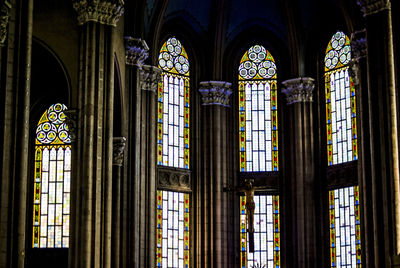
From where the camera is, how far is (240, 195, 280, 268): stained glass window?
34.1 metres

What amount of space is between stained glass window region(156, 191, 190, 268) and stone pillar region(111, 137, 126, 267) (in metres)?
4.18

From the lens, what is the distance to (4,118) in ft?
55.6

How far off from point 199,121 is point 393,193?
12388mm

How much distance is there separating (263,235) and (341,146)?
15.8 ft

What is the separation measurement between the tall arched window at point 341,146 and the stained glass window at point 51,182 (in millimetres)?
10768

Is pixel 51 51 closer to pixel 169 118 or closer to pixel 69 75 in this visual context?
pixel 69 75

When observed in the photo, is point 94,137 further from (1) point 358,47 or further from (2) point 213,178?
(1) point 358,47

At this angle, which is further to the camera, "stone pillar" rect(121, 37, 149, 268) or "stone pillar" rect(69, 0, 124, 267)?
"stone pillar" rect(121, 37, 149, 268)

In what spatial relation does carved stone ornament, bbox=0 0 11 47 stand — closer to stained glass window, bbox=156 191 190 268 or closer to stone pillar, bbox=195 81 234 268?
stained glass window, bbox=156 191 190 268

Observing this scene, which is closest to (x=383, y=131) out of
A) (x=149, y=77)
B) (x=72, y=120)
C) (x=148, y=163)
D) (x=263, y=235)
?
(x=72, y=120)

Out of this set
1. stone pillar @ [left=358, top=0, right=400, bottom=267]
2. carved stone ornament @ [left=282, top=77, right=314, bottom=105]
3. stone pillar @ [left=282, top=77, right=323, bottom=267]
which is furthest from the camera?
carved stone ornament @ [left=282, top=77, right=314, bottom=105]

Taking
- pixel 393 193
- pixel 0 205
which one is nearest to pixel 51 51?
pixel 0 205

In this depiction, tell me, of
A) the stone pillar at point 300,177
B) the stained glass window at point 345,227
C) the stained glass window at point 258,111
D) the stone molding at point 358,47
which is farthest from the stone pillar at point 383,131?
the stained glass window at point 258,111

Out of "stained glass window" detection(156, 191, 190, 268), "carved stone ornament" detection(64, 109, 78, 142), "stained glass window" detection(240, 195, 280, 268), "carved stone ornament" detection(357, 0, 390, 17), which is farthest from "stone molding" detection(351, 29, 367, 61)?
"carved stone ornament" detection(64, 109, 78, 142)
